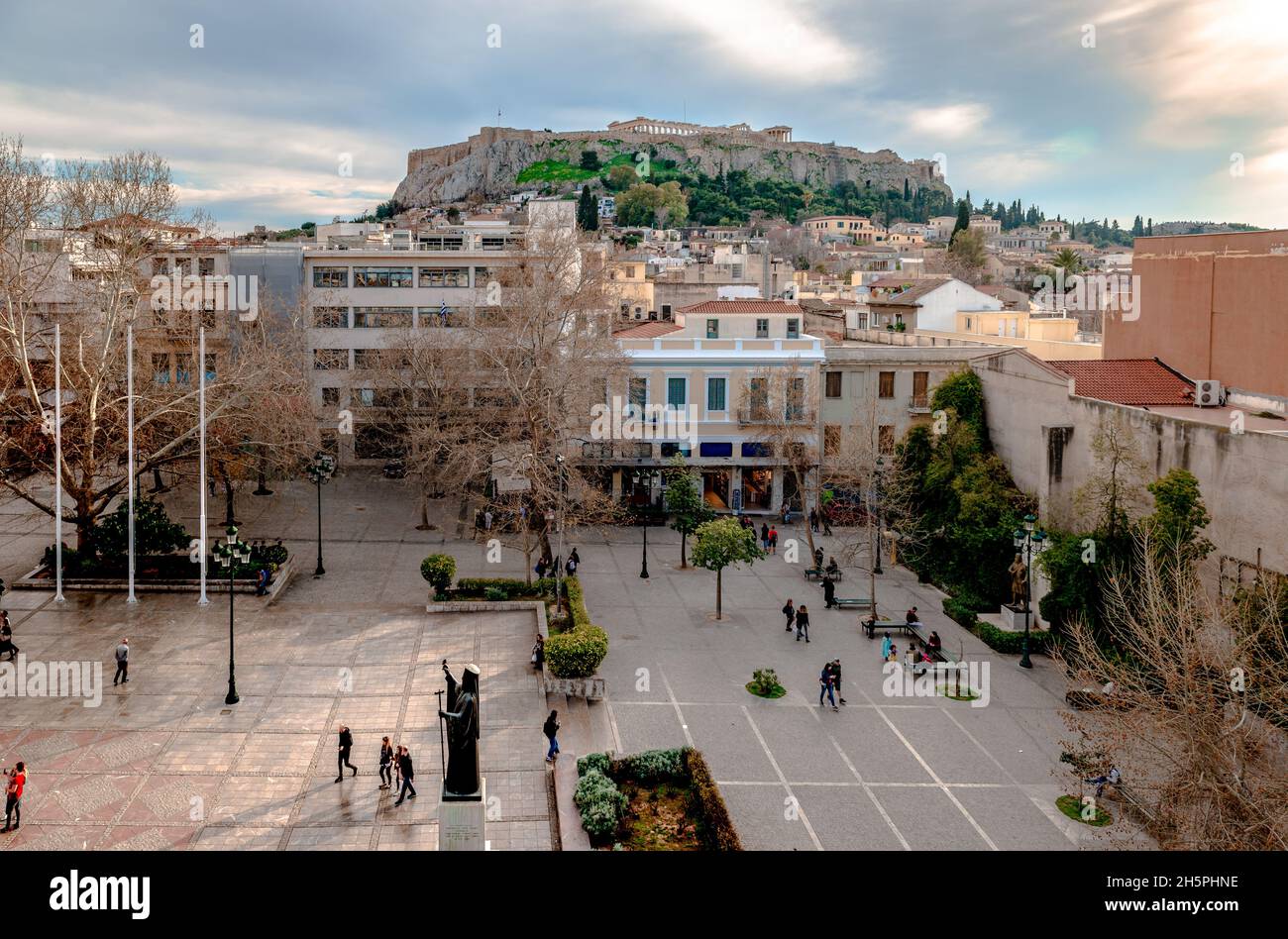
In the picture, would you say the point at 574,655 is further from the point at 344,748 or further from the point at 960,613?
the point at 960,613

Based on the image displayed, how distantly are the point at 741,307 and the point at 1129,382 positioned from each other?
1573 centimetres

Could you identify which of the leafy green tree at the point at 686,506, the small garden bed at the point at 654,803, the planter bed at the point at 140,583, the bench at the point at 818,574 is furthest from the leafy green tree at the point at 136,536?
the bench at the point at 818,574

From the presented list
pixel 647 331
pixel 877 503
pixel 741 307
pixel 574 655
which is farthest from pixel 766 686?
pixel 647 331

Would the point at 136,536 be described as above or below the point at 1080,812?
above

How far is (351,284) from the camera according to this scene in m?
48.8

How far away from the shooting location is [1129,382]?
107ft

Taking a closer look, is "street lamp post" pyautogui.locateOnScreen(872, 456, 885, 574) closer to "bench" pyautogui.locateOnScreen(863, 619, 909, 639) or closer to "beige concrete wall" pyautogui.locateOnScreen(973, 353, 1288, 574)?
"bench" pyautogui.locateOnScreen(863, 619, 909, 639)

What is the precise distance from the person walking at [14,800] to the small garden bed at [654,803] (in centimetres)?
880

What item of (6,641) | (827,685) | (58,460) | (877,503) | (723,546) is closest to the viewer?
(827,685)

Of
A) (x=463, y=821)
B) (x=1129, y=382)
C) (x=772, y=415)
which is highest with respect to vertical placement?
(x=1129, y=382)

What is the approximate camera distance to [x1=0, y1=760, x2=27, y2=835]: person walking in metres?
16.1

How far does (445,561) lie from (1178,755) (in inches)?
759

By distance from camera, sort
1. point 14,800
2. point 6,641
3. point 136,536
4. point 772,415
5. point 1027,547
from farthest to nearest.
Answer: point 772,415
point 136,536
point 1027,547
point 6,641
point 14,800

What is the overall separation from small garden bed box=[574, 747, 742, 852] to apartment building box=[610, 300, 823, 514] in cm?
2307
